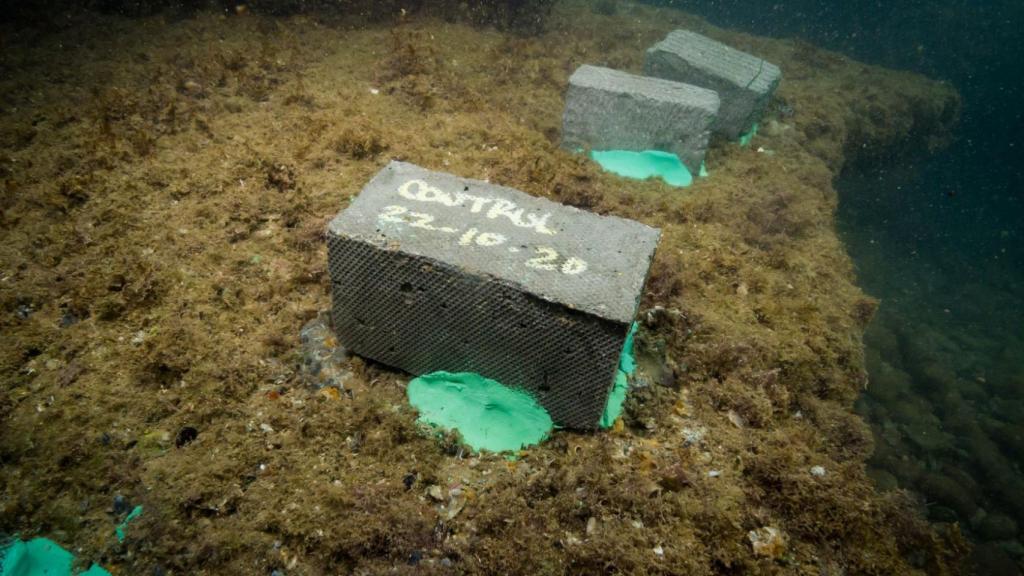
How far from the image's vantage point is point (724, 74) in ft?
21.6

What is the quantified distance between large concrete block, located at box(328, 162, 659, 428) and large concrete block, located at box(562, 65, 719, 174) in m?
2.99

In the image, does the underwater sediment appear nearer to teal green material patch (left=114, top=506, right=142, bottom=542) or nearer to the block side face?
teal green material patch (left=114, top=506, right=142, bottom=542)

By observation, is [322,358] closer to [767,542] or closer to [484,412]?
[484,412]

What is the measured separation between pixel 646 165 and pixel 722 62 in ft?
8.28

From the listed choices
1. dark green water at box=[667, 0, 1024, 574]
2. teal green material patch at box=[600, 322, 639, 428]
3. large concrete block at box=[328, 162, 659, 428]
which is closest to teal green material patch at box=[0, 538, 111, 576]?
large concrete block at box=[328, 162, 659, 428]

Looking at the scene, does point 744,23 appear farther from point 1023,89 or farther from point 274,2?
point 274,2

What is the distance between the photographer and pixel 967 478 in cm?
566

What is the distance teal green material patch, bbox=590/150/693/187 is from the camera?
563cm

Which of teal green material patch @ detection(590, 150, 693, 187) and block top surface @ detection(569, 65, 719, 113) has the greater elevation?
block top surface @ detection(569, 65, 719, 113)

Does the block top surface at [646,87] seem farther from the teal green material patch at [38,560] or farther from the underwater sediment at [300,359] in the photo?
the teal green material patch at [38,560]

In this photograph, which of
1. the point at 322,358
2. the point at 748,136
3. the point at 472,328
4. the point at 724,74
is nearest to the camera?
the point at 472,328

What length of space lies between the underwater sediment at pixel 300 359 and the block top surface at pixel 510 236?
36.7 inches

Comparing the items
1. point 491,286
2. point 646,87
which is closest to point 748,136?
point 646,87

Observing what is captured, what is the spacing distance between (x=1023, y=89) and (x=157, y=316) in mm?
33593
